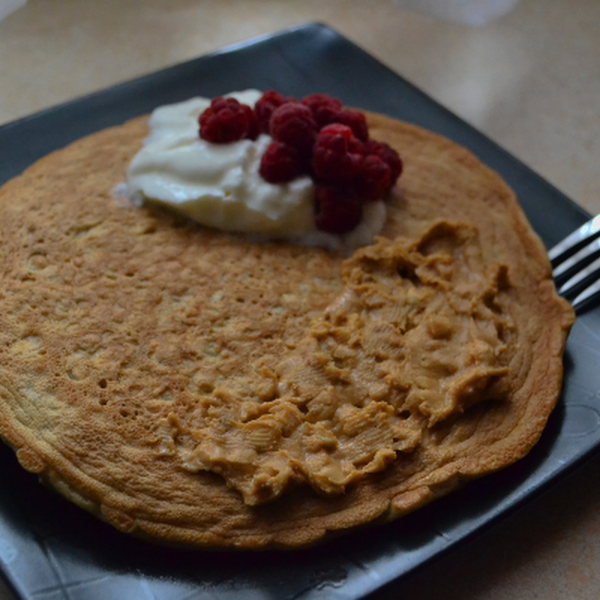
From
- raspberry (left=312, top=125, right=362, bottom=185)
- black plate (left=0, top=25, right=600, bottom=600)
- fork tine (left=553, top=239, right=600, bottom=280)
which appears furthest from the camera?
fork tine (left=553, top=239, right=600, bottom=280)

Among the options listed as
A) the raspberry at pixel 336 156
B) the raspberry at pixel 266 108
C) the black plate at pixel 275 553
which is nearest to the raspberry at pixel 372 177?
the raspberry at pixel 336 156

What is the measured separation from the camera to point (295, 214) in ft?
6.42

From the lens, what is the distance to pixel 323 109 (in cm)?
202

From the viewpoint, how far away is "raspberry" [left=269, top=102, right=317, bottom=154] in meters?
1.94

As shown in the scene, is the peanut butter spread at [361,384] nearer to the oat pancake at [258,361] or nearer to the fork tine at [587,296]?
the oat pancake at [258,361]

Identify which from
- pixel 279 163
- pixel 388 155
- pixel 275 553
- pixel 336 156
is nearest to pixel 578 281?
pixel 388 155

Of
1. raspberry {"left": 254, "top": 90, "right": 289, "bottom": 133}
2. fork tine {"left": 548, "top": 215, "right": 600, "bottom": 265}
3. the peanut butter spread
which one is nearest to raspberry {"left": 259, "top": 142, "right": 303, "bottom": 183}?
raspberry {"left": 254, "top": 90, "right": 289, "bottom": 133}

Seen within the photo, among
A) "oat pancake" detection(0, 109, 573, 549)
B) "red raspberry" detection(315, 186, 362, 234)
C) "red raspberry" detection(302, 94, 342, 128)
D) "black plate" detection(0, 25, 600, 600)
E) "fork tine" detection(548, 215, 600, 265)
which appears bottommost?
"black plate" detection(0, 25, 600, 600)

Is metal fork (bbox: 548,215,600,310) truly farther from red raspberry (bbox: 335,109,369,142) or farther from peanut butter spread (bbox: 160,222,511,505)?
red raspberry (bbox: 335,109,369,142)

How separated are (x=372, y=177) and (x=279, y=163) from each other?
0.79ft

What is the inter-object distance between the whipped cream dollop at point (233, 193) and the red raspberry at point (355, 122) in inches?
7.4

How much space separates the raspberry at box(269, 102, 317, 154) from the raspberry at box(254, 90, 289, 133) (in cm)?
8

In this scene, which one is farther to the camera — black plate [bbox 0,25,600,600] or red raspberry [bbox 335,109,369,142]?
red raspberry [bbox 335,109,369,142]

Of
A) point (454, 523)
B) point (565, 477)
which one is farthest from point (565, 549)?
point (454, 523)
